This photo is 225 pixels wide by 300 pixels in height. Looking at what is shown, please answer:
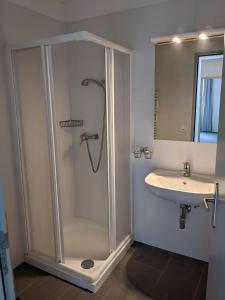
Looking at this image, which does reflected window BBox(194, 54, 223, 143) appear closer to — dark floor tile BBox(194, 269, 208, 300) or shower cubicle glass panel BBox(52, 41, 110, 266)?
shower cubicle glass panel BBox(52, 41, 110, 266)

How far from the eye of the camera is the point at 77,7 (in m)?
2.45

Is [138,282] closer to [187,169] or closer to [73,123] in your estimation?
[187,169]

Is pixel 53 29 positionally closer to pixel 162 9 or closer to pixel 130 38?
A: pixel 130 38

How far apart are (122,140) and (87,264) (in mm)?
1190

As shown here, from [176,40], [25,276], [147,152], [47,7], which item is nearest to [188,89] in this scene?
[176,40]

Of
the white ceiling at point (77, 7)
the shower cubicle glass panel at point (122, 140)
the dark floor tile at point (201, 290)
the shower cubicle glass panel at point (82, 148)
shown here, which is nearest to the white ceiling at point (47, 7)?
the white ceiling at point (77, 7)

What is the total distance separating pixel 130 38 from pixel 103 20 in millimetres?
352

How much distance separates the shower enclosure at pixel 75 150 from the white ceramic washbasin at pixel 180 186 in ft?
1.19

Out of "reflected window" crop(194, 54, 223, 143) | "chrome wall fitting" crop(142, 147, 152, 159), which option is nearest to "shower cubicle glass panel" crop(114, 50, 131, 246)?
→ "chrome wall fitting" crop(142, 147, 152, 159)

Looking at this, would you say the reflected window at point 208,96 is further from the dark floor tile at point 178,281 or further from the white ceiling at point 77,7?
the dark floor tile at point 178,281

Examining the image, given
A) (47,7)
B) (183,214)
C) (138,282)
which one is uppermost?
(47,7)

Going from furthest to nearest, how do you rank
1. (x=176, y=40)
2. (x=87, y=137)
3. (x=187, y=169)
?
(x=87, y=137)
(x=187, y=169)
(x=176, y=40)

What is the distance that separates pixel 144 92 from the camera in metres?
2.31

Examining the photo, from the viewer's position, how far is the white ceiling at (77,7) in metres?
2.16
